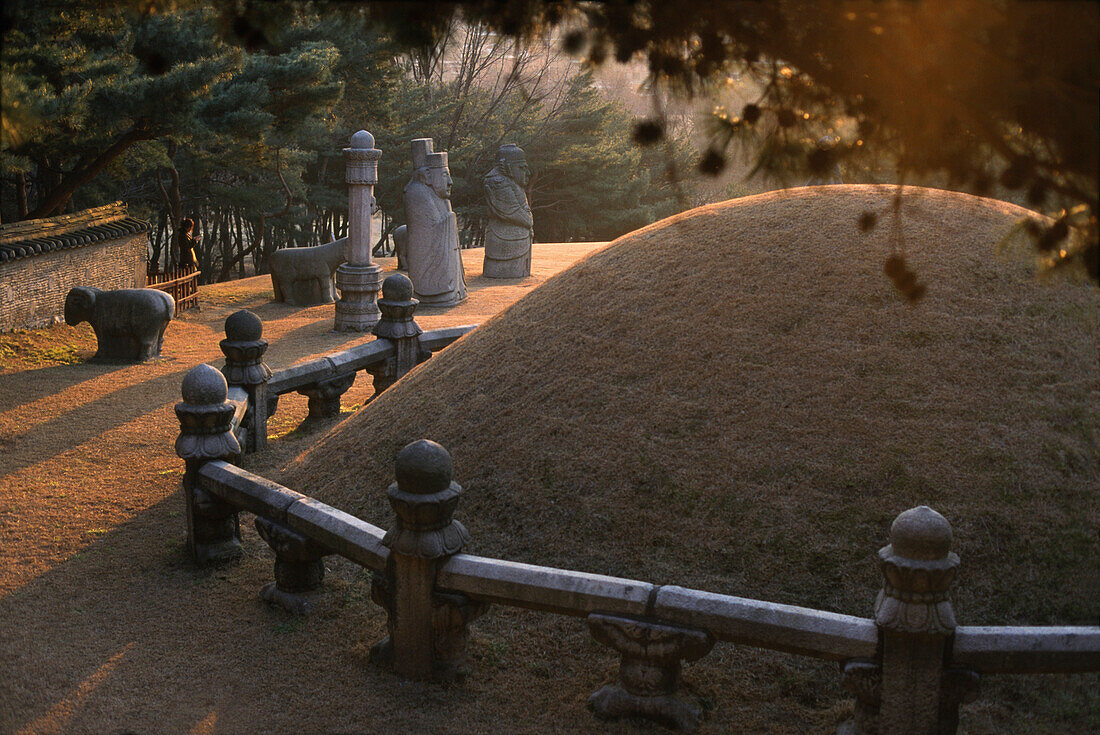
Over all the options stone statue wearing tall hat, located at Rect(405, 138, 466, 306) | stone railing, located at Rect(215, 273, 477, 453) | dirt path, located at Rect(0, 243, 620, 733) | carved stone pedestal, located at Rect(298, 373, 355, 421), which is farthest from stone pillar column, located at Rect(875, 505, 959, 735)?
stone statue wearing tall hat, located at Rect(405, 138, 466, 306)

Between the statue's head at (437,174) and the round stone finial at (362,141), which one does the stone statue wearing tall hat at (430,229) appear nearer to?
the statue's head at (437,174)

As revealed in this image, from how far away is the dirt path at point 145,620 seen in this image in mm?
4059

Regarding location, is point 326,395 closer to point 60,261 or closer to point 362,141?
point 362,141

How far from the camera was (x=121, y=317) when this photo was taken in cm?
1112

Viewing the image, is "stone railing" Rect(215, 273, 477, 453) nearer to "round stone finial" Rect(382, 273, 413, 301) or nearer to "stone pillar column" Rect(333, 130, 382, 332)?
"round stone finial" Rect(382, 273, 413, 301)

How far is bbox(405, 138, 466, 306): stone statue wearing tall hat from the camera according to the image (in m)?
15.1

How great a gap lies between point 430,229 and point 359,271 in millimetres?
2104

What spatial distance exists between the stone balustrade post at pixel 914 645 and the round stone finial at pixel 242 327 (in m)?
5.22

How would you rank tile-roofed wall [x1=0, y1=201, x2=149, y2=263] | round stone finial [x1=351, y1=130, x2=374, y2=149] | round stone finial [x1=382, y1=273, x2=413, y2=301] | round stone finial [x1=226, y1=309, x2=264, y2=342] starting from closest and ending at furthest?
1. round stone finial [x1=226, y1=309, x2=264, y2=342]
2. round stone finial [x1=382, y1=273, x2=413, y2=301]
3. tile-roofed wall [x1=0, y1=201, x2=149, y2=263]
4. round stone finial [x1=351, y1=130, x2=374, y2=149]

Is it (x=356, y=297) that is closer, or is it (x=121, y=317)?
(x=121, y=317)

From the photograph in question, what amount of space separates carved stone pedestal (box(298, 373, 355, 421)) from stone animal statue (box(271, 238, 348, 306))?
7854 mm

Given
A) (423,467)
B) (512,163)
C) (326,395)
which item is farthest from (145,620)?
(512,163)

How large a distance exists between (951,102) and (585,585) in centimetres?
245

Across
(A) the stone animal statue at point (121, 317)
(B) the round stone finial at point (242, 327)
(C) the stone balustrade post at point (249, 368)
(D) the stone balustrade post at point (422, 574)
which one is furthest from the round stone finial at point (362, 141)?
(D) the stone balustrade post at point (422, 574)
